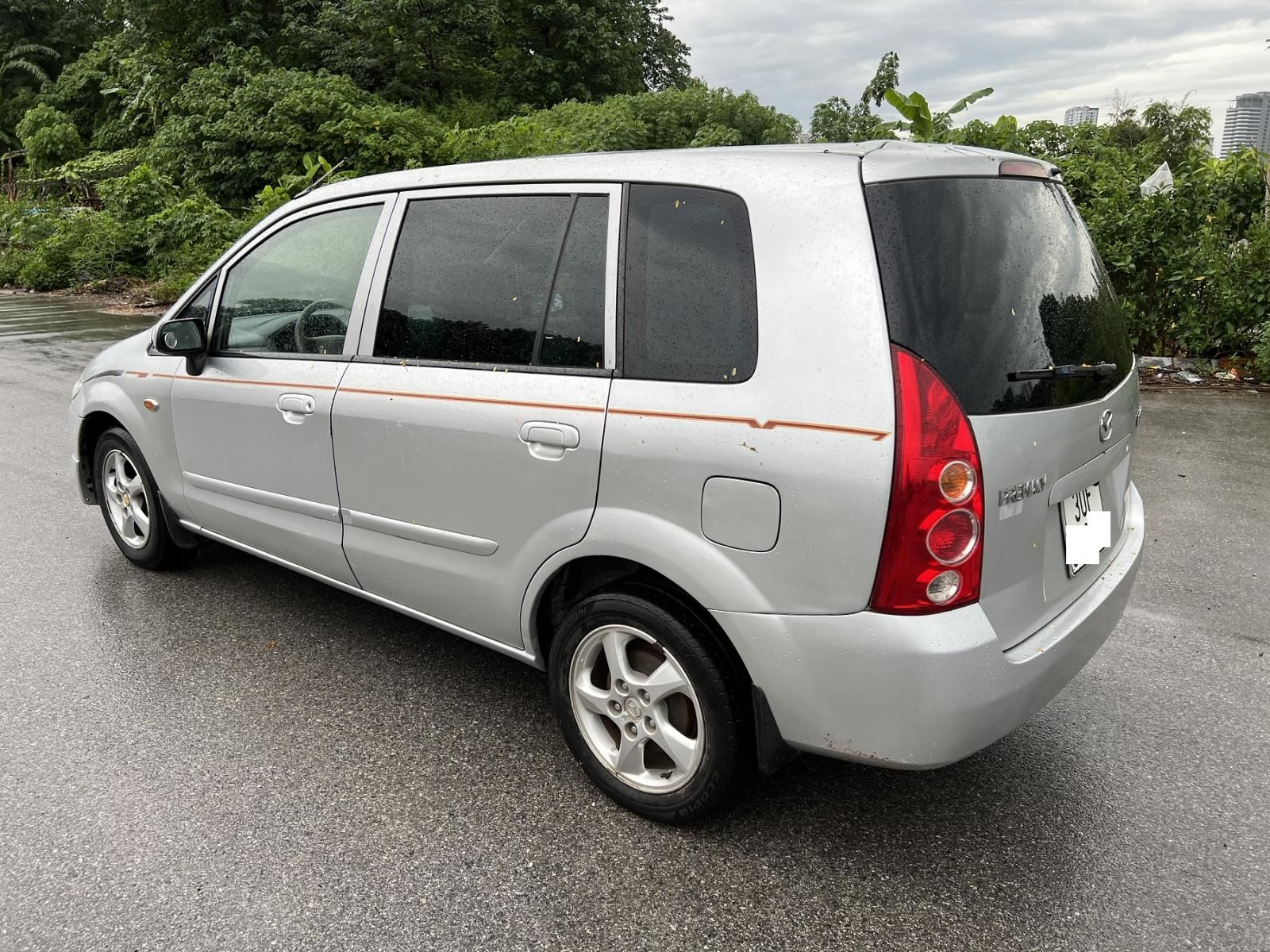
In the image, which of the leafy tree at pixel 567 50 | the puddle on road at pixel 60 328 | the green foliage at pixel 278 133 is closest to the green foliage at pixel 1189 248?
the puddle on road at pixel 60 328

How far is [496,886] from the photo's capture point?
2.45 meters

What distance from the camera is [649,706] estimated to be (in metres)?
→ 2.62

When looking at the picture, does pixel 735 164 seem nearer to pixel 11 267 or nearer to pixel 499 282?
pixel 499 282

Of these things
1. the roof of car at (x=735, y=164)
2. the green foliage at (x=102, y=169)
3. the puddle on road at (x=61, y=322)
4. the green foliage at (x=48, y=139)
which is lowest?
the puddle on road at (x=61, y=322)

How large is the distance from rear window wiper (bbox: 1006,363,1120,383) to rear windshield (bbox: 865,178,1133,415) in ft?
0.03

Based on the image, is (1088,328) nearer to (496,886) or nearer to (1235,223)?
(496,886)

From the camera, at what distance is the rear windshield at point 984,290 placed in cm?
218

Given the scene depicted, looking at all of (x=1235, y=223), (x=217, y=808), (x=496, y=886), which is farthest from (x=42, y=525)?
(x=1235, y=223)

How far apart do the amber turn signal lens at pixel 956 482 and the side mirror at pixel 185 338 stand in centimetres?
294

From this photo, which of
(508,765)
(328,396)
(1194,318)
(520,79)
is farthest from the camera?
(520,79)

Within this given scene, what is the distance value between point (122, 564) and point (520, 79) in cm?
2589

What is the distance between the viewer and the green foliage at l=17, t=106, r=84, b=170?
99.2ft

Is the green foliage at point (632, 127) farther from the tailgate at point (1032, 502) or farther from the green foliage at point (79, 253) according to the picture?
the tailgate at point (1032, 502)

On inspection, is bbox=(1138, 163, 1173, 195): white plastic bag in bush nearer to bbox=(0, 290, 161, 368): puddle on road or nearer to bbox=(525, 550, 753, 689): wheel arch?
bbox=(525, 550, 753, 689): wheel arch
